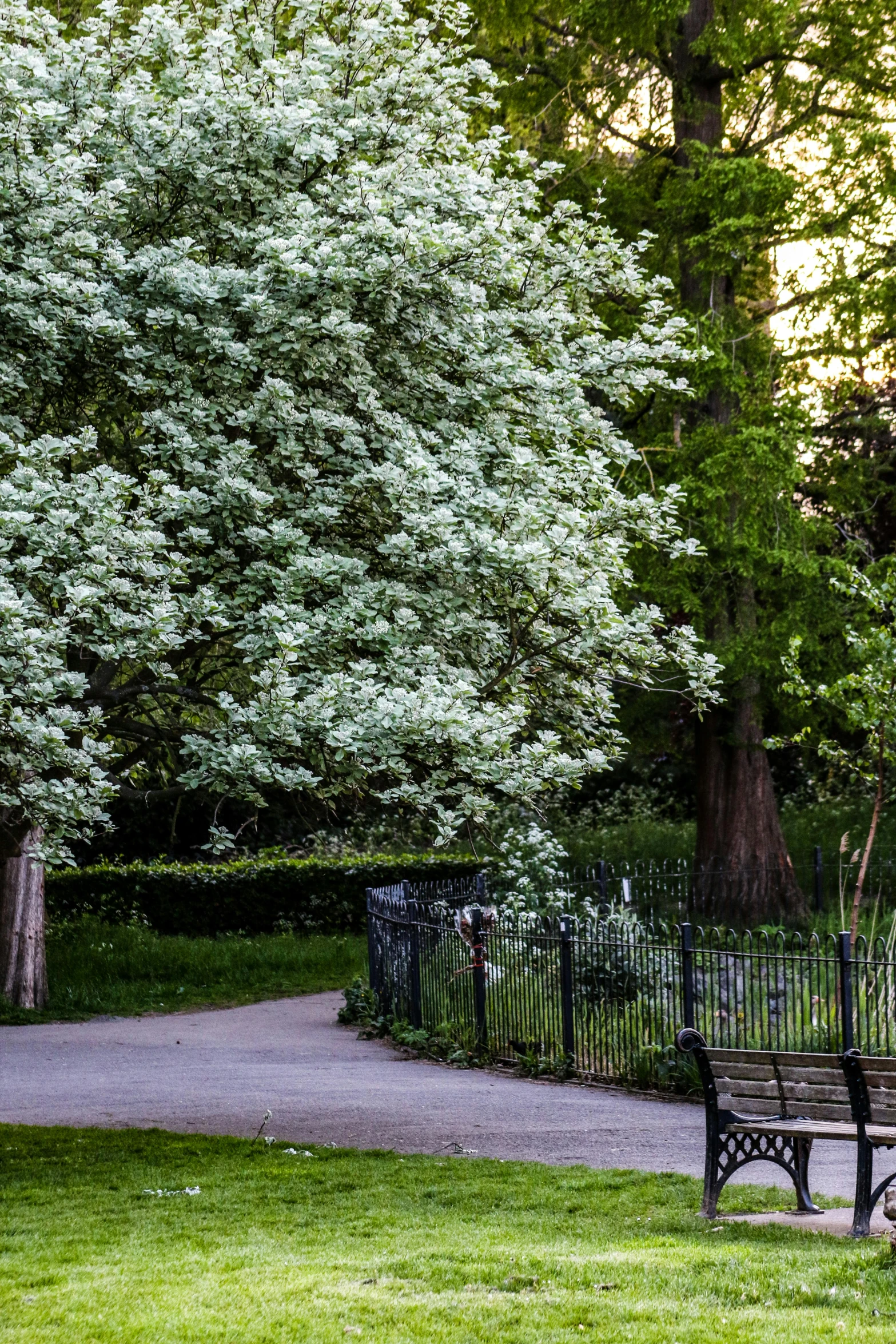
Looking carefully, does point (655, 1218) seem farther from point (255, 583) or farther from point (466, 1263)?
point (255, 583)

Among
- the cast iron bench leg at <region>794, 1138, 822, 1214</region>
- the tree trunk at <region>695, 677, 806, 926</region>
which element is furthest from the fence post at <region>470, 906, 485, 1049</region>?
the tree trunk at <region>695, 677, 806, 926</region>

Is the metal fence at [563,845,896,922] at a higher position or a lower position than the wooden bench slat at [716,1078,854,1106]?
higher

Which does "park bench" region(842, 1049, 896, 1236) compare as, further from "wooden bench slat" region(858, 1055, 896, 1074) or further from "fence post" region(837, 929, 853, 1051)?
"fence post" region(837, 929, 853, 1051)

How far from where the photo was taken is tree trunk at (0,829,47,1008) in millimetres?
14688

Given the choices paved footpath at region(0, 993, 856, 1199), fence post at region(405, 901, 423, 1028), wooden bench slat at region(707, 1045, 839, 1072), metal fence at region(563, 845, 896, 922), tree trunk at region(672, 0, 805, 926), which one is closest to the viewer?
wooden bench slat at region(707, 1045, 839, 1072)

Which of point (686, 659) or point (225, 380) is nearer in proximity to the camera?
point (225, 380)

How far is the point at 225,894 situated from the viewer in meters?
20.5

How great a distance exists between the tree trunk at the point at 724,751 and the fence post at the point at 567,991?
6.16 meters

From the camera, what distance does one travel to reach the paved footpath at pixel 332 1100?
28.0 feet

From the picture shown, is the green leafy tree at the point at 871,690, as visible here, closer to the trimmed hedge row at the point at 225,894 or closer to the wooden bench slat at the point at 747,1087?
the wooden bench slat at the point at 747,1087

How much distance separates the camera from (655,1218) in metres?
6.68

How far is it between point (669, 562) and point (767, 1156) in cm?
1042

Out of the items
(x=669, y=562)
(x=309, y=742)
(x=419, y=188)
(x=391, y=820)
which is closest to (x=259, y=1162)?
(x=309, y=742)

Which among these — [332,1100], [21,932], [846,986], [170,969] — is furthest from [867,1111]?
[170,969]
